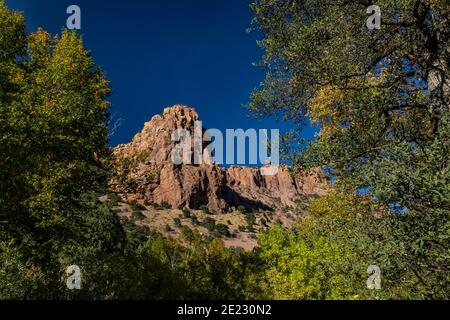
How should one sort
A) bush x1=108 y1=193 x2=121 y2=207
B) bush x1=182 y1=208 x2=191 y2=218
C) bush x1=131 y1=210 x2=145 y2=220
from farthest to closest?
bush x1=182 y1=208 x2=191 y2=218 → bush x1=108 y1=193 x2=121 y2=207 → bush x1=131 y1=210 x2=145 y2=220

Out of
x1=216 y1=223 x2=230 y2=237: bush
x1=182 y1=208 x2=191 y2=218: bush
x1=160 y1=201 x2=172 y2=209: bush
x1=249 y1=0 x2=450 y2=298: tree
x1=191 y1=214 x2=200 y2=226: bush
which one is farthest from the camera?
x1=160 y1=201 x2=172 y2=209: bush

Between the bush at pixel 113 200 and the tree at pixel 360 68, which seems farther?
the bush at pixel 113 200

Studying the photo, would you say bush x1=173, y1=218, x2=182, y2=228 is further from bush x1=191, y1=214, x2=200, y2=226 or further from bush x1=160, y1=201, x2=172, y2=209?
bush x1=160, y1=201, x2=172, y2=209

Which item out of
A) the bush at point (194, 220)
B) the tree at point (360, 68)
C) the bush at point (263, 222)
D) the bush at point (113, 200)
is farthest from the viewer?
the bush at point (263, 222)

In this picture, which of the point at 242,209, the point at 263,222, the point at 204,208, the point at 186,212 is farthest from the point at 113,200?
the point at 242,209

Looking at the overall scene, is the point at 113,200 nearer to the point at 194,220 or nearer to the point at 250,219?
the point at 194,220

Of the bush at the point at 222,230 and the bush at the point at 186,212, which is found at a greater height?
the bush at the point at 186,212

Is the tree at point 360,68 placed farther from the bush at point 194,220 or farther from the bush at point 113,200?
the bush at point 194,220

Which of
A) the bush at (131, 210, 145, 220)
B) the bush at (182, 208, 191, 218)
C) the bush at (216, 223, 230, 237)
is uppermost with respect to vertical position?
the bush at (182, 208, 191, 218)

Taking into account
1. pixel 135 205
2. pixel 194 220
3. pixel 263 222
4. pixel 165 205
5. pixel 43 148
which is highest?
pixel 165 205

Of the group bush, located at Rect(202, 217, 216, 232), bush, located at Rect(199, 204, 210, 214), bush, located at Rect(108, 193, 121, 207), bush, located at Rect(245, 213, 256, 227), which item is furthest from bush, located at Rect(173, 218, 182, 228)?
bush, located at Rect(245, 213, 256, 227)

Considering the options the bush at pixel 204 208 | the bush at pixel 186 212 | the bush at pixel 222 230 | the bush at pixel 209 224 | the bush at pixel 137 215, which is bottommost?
the bush at pixel 222 230

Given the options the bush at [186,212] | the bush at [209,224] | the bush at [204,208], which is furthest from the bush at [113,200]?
the bush at [204,208]

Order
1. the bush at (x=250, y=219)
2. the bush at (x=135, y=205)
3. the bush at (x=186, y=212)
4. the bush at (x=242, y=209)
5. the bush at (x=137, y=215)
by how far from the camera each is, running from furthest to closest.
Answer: the bush at (x=242, y=209) → the bush at (x=250, y=219) → the bush at (x=186, y=212) → the bush at (x=135, y=205) → the bush at (x=137, y=215)
